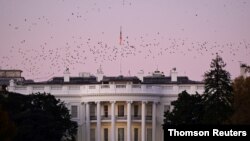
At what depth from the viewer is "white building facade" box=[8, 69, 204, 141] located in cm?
16088

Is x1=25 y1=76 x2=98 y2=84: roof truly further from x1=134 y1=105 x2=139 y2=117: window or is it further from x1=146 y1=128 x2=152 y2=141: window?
x1=146 y1=128 x2=152 y2=141: window

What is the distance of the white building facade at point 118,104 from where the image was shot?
16088 centimetres

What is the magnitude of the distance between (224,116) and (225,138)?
72.8 m

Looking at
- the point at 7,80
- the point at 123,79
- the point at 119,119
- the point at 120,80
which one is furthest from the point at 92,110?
the point at 7,80

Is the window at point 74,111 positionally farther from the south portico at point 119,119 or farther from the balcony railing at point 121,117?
the balcony railing at point 121,117

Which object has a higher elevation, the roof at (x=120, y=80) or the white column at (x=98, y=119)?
the roof at (x=120, y=80)

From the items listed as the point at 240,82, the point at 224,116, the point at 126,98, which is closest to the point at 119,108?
the point at 126,98

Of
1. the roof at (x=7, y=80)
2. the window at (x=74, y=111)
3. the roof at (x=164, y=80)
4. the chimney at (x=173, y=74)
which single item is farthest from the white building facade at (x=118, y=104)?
the roof at (x=7, y=80)

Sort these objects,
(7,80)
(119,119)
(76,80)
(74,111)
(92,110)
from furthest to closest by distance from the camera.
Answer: (7,80) → (76,80) → (74,111) → (92,110) → (119,119)

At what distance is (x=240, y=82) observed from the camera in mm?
124938

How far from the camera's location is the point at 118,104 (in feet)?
536

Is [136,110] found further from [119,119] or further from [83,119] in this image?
[83,119]

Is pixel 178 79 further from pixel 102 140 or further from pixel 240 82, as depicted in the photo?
pixel 240 82

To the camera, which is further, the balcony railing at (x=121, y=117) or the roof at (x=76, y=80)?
the roof at (x=76, y=80)
